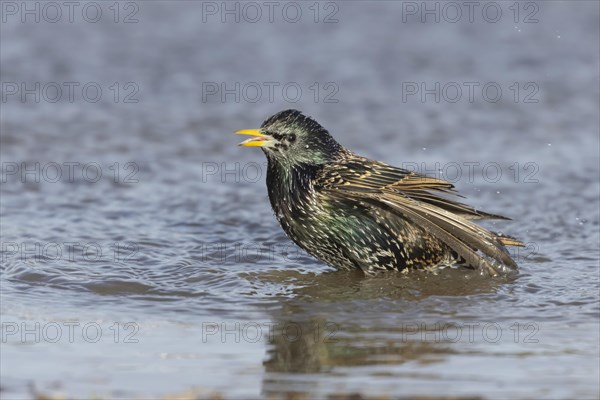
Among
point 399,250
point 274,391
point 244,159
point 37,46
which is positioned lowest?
point 274,391

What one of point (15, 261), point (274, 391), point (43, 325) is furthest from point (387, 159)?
point (274, 391)

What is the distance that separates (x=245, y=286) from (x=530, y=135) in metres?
5.17

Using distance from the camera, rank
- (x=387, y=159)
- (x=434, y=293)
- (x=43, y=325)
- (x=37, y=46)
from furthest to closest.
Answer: (x=37, y=46) → (x=387, y=159) → (x=434, y=293) → (x=43, y=325)

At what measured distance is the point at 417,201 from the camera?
7.56 metres

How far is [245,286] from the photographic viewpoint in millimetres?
7391

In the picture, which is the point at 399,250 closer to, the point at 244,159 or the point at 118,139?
the point at 244,159

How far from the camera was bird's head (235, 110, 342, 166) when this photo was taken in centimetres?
769
